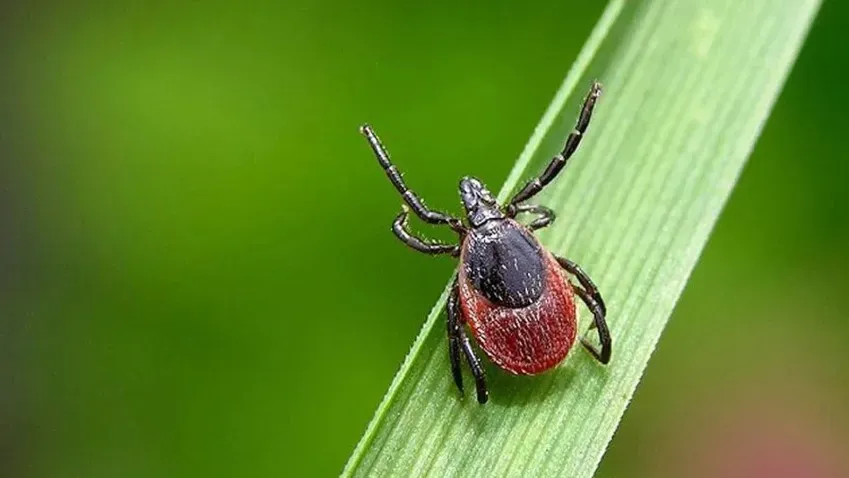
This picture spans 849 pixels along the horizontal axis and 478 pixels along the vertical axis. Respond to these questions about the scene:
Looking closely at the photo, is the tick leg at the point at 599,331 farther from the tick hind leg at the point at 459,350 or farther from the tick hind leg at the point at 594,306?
the tick hind leg at the point at 459,350

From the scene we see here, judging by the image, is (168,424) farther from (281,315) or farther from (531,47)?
(531,47)

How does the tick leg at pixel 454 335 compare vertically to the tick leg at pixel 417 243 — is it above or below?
below

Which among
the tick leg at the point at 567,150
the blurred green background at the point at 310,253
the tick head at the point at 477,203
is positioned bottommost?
the blurred green background at the point at 310,253

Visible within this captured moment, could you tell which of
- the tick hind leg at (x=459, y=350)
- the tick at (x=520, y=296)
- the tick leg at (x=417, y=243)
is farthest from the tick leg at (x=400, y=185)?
the tick hind leg at (x=459, y=350)

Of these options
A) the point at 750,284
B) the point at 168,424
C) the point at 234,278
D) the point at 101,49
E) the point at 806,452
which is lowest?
the point at 806,452

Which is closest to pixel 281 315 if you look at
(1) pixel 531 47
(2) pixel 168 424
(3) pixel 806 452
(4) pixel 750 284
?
(2) pixel 168 424

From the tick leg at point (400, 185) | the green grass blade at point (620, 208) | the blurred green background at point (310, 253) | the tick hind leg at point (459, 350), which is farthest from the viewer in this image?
the blurred green background at point (310, 253)

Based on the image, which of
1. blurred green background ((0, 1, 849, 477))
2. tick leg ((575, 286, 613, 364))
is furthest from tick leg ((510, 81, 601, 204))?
blurred green background ((0, 1, 849, 477))

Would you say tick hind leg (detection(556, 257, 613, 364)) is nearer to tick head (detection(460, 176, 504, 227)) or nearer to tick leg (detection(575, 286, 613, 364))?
tick leg (detection(575, 286, 613, 364))
